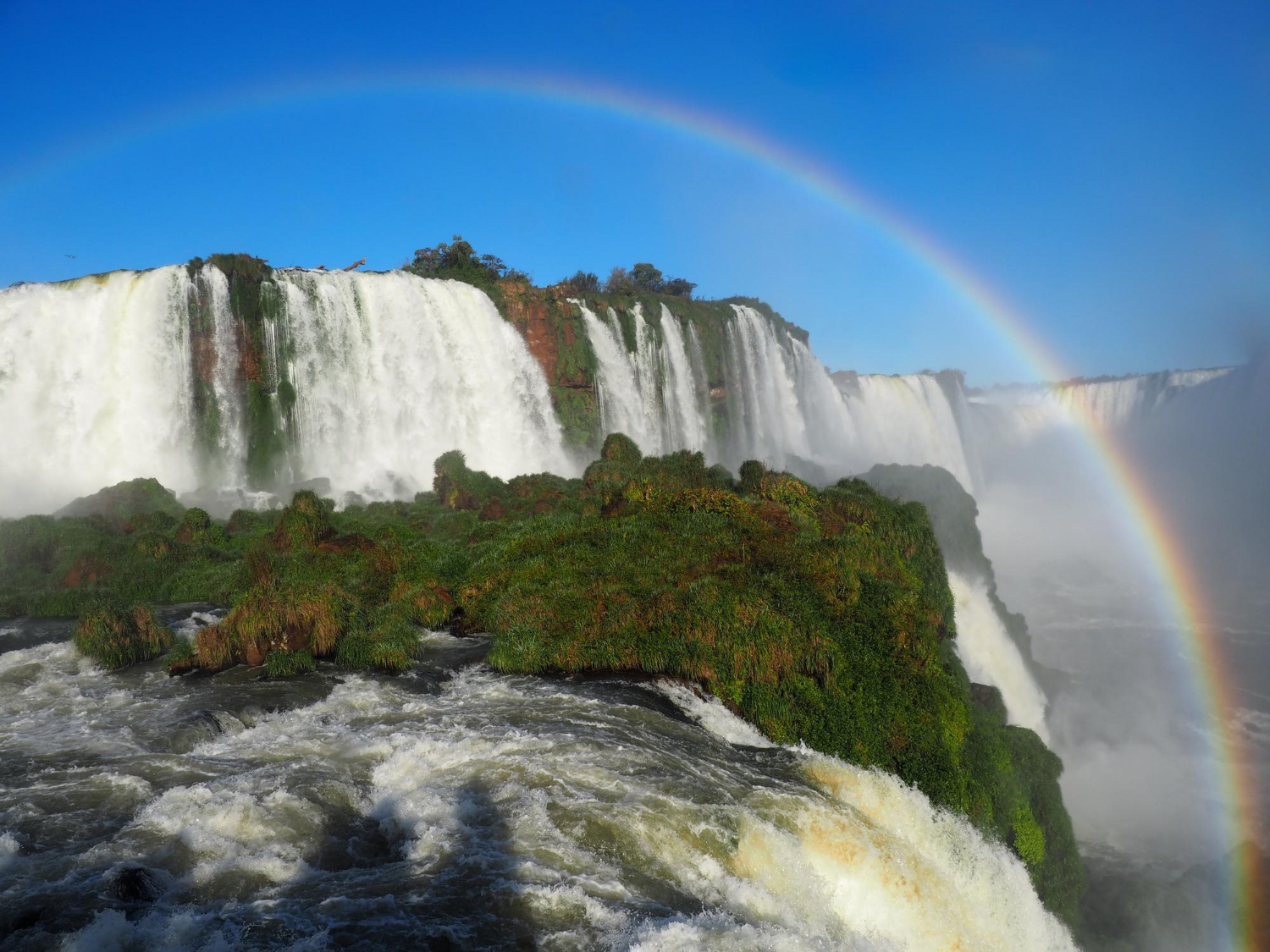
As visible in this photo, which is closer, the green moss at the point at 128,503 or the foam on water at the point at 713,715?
the foam on water at the point at 713,715

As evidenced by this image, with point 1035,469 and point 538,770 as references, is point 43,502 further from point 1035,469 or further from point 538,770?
point 1035,469

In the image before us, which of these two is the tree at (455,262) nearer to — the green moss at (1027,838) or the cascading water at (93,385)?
the cascading water at (93,385)

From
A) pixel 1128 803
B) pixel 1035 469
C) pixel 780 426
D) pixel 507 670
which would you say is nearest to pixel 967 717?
pixel 507 670

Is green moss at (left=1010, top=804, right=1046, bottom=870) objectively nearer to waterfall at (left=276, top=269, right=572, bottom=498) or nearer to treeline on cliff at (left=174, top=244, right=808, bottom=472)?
waterfall at (left=276, top=269, right=572, bottom=498)

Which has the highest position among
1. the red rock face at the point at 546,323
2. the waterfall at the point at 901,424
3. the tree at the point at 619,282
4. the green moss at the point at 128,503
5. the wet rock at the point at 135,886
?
the tree at the point at 619,282

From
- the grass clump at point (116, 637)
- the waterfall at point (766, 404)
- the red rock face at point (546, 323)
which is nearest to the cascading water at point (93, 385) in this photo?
the red rock face at point (546, 323)

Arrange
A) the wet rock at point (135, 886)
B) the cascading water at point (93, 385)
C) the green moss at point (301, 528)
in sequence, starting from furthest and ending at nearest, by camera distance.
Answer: the cascading water at point (93, 385) < the green moss at point (301, 528) < the wet rock at point (135, 886)

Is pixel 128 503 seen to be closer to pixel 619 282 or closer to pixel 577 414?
pixel 577 414

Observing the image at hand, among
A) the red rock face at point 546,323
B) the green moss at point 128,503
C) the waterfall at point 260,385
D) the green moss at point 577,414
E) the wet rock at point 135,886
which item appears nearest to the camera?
the wet rock at point 135,886
